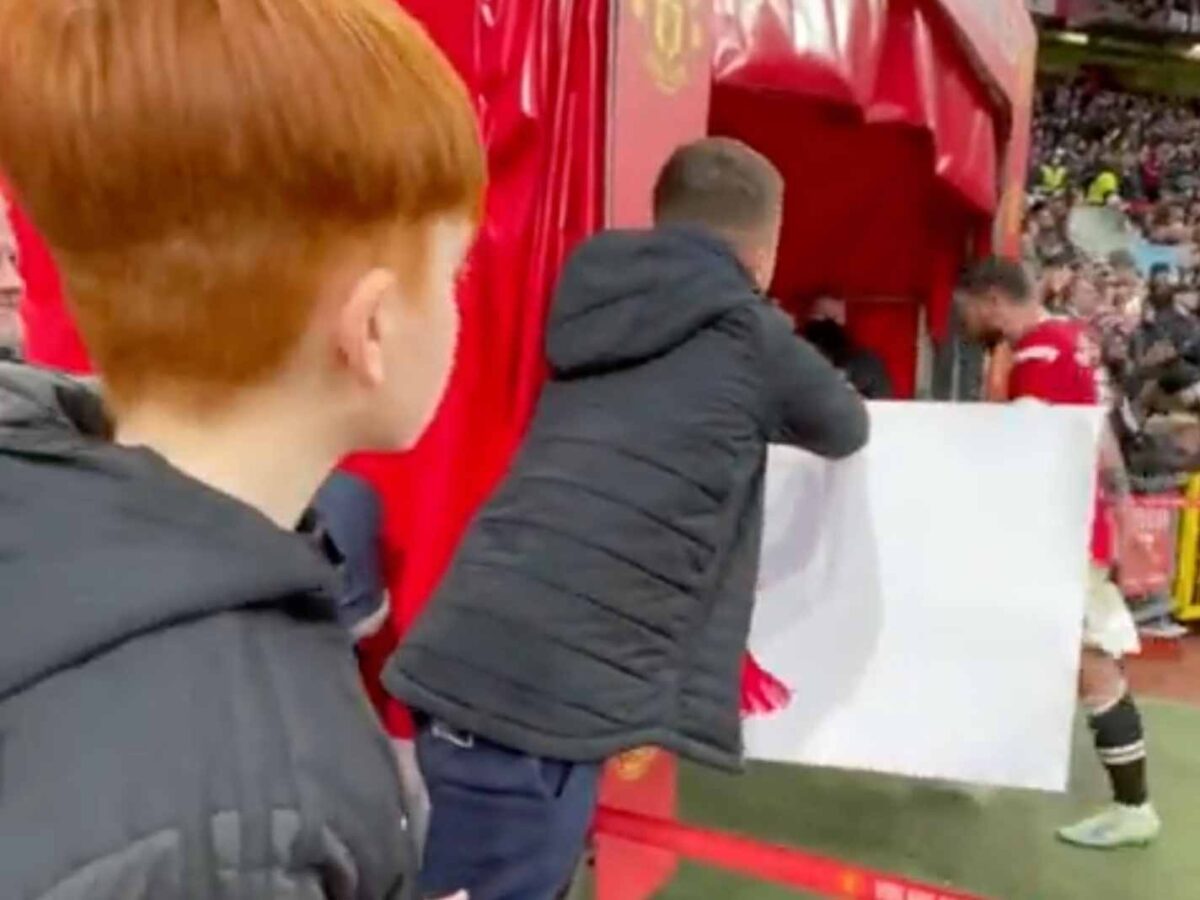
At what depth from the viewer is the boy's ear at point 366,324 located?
0.82 meters

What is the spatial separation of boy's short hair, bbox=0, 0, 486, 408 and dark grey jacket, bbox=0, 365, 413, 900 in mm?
69

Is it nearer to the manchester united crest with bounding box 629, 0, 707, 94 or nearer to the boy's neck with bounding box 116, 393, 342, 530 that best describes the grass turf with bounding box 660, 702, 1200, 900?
the manchester united crest with bounding box 629, 0, 707, 94

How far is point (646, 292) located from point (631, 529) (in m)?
0.30

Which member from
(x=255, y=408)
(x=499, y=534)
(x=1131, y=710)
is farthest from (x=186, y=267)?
(x=1131, y=710)

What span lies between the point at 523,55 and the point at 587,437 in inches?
21.0

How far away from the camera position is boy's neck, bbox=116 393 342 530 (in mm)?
820

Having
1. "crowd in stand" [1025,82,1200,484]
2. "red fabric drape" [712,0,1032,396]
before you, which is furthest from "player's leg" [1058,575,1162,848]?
"crowd in stand" [1025,82,1200,484]

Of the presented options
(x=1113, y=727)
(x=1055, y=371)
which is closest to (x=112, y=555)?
(x=1055, y=371)

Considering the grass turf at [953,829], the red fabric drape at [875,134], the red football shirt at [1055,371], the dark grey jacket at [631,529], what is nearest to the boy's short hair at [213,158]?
the dark grey jacket at [631,529]

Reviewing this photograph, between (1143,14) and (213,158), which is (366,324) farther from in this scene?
(1143,14)

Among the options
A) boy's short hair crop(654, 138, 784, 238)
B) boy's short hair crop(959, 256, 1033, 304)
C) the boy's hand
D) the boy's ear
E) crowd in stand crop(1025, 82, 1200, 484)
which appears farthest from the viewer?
crowd in stand crop(1025, 82, 1200, 484)

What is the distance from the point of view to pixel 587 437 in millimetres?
2109

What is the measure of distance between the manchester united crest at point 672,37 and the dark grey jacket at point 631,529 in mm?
378

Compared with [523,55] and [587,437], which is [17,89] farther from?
[523,55]
